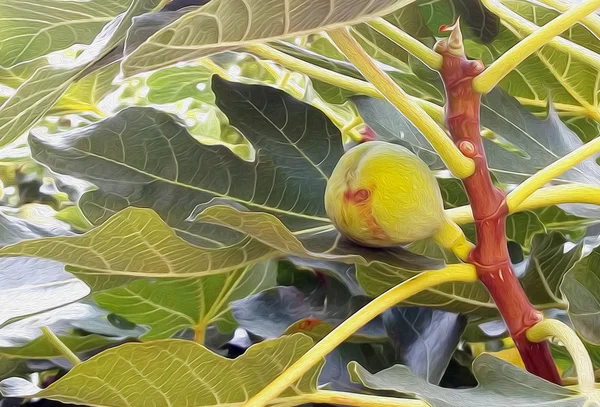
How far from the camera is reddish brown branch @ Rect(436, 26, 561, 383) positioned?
39cm

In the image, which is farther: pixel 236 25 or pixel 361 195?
pixel 361 195

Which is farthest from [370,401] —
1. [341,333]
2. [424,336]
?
[424,336]

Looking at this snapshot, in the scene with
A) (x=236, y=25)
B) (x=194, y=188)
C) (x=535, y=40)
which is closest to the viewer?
(x=236, y=25)

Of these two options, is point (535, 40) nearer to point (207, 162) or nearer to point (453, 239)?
point (453, 239)

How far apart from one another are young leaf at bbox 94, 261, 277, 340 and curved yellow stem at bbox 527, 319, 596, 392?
0.71 feet

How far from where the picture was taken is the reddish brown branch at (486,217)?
1.28 ft

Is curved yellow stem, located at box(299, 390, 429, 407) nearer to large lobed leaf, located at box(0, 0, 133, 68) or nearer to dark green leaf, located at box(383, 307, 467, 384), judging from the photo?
dark green leaf, located at box(383, 307, 467, 384)

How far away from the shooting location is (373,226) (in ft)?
1.26

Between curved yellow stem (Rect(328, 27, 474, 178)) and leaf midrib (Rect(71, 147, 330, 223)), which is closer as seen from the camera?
curved yellow stem (Rect(328, 27, 474, 178))

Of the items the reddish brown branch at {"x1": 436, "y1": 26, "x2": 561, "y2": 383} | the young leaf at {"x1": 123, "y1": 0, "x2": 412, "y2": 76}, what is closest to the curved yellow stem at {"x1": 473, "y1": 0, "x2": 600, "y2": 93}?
the reddish brown branch at {"x1": 436, "y1": 26, "x2": 561, "y2": 383}

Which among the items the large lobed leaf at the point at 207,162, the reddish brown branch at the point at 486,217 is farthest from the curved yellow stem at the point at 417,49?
the large lobed leaf at the point at 207,162

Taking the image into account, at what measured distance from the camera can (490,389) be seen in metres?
0.36

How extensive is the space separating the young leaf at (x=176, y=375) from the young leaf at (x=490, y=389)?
44 millimetres

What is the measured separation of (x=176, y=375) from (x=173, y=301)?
0.44ft
